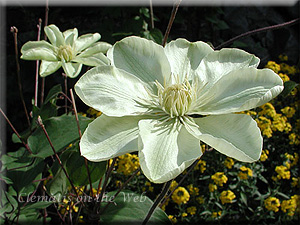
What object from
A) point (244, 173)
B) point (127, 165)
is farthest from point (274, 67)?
point (127, 165)

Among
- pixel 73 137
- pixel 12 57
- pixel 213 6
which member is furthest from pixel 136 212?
pixel 213 6

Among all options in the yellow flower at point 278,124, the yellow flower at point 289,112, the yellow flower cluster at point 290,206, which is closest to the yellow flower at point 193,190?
the yellow flower cluster at point 290,206

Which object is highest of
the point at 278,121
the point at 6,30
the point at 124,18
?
the point at 124,18

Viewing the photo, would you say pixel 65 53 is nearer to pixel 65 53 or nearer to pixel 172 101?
pixel 65 53

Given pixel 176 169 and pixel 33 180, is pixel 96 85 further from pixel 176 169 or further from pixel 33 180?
pixel 33 180

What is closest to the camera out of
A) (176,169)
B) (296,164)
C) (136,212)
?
(176,169)

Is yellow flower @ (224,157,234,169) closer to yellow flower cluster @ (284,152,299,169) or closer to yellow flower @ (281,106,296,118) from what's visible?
yellow flower cluster @ (284,152,299,169)
